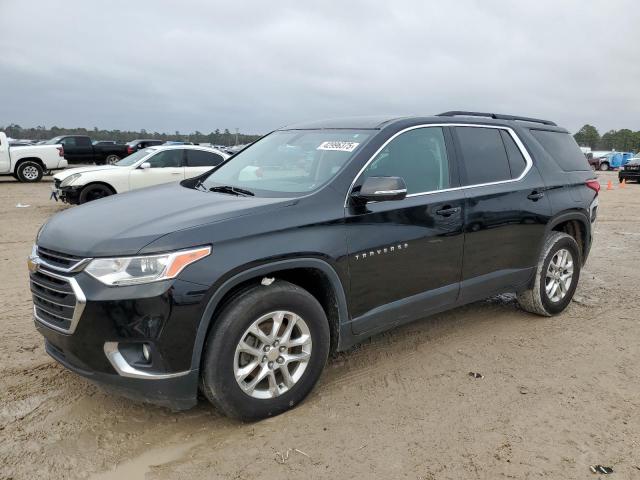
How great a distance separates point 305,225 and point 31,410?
2019mm

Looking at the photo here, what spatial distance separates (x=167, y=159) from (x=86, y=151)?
16995 mm

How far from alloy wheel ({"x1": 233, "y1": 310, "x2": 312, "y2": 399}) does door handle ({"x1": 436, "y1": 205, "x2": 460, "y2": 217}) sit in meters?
1.34

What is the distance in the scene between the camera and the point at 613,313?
5086 mm

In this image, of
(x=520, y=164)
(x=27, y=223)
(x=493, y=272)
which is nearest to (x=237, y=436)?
(x=493, y=272)

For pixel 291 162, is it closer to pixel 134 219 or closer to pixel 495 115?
pixel 134 219

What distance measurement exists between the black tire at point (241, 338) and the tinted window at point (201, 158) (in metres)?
9.53

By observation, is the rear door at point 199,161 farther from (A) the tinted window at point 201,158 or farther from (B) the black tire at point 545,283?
(B) the black tire at point 545,283

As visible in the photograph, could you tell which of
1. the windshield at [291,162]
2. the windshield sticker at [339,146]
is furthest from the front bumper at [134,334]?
the windshield sticker at [339,146]

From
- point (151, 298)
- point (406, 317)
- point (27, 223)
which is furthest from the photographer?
point (27, 223)

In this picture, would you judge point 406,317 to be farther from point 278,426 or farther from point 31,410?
point 31,410

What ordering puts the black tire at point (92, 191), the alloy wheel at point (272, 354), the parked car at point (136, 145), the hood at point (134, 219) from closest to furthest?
1. the hood at point (134, 219)
2. the alloy wheel at point (272, 354)
3. the black tire at point (92, 191)
4. the parked car at point (136, 145)

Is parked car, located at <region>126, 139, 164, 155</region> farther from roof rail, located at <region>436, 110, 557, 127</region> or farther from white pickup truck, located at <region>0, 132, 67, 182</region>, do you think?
roof rail, located at <region>436, 110, 557, 127</region>

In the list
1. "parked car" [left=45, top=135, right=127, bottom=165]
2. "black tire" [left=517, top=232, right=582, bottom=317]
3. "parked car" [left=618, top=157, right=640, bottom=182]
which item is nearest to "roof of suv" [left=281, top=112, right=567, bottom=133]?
"black tire" [left=517, top=232, right=582, bottom=317]

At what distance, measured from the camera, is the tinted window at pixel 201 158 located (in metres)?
12.0
